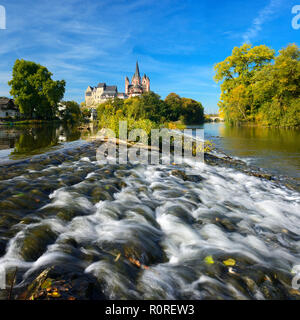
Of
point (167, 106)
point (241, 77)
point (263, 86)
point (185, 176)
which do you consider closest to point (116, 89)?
point (167, 106)

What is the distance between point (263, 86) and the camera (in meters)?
32.4

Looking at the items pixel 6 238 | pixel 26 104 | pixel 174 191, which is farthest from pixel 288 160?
pixel 26 104

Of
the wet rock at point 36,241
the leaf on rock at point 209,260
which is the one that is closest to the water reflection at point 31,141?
the wet rock at point 36,241

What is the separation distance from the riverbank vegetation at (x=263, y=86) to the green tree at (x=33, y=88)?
3903cm

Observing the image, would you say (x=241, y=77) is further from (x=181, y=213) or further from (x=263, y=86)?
(x=181, y=213)

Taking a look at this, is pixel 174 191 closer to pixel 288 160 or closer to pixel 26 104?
pixel 288 160

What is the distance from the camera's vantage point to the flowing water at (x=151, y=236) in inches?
93.9

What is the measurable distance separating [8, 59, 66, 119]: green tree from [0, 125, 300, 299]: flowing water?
4842 centimetres

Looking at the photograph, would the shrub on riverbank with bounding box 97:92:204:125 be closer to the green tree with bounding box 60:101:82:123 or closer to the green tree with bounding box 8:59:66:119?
the green tree with bounding box 60:101:82:123

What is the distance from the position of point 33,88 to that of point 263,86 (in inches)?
1852

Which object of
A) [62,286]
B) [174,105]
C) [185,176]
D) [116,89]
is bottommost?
[62,286]
